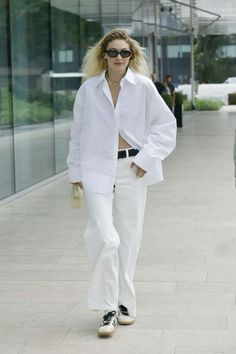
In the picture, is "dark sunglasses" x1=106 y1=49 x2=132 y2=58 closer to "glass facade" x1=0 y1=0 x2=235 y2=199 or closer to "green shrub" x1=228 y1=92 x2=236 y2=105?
"glass facade" x1=0 y1=0 x2=235 y2=199

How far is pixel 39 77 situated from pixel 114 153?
26.3ft

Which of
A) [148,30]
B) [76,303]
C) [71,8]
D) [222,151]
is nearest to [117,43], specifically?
[76,303]

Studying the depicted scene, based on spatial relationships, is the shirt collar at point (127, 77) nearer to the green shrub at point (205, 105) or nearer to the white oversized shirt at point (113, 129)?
the white oversized shirt at point (113, 129)

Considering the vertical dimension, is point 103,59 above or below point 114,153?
above

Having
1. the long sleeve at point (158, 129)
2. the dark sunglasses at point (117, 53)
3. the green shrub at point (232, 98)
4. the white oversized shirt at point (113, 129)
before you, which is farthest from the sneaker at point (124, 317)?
the green shrub at point (232, 98)

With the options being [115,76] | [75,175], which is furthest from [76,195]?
[115,76]

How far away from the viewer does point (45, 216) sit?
996 centimetres

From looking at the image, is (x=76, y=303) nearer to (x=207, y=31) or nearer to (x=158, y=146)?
(x=158, y=146)

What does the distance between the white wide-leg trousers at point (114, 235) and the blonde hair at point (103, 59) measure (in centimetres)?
59

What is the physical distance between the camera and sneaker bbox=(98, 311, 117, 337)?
5238 mm

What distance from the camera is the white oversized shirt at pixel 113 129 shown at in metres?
5.29

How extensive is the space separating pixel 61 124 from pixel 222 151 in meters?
4.72

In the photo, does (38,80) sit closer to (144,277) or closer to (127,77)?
(144,277)

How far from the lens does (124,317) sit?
5500mm
